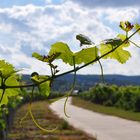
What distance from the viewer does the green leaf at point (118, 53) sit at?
966 millimetres

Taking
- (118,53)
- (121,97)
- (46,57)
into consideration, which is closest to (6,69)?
(46,57)

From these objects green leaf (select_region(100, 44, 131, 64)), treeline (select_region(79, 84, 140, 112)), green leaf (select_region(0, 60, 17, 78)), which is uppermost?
green leaf (select_region(100, 44, 131, 64))

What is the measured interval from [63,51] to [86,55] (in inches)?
1.6

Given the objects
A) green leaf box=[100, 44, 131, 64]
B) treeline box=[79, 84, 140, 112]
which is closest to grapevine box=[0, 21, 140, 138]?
green leaf box=[100, 44, 131, 64]

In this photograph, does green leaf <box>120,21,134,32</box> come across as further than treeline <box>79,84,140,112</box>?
No

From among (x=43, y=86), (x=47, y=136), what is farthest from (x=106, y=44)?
(x=47, y=136)

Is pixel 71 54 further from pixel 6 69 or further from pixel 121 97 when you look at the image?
pixel 121 97

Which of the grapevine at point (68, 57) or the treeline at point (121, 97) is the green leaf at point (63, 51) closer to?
the grapevine at point (68, 57)

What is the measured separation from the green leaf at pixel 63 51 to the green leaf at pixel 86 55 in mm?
11

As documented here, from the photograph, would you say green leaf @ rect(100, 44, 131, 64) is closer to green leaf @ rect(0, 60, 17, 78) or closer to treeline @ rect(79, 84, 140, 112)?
green leaf @ rect(0, 60, 17, 78)

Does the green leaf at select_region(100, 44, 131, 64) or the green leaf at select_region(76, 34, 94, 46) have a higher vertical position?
the green leaf at select_region(76, 34, 94, 46)

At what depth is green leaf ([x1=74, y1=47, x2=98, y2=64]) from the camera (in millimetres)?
926

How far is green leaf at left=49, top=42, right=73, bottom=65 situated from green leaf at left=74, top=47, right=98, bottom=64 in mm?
11

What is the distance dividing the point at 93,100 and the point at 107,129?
32.6 metres
